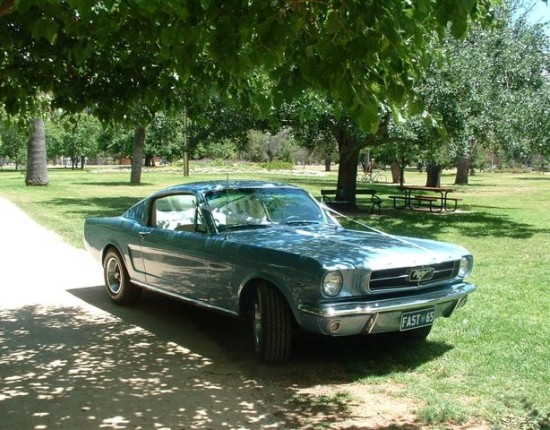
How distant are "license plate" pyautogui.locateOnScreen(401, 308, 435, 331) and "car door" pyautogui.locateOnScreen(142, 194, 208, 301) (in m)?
1.85

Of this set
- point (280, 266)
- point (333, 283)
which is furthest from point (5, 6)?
point (333, 283)

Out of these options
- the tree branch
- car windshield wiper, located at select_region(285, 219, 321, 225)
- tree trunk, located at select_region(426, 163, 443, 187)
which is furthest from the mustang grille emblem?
tree trunk, located at select_region(426, 163, 443, 187)

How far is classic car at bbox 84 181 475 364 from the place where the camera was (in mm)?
4914

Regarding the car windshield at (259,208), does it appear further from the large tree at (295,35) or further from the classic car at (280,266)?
the large tree at (295,35)

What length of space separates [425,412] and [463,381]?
769 millimetres

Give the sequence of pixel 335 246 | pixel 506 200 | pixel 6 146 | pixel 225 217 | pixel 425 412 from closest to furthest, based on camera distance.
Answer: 1. pixel 425 412
2. pixel 335 246
3. pixel 225 217
4. pixel 506 200
5. pixel 6 146

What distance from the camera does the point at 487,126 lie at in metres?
16.0

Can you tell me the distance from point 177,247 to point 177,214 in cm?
64

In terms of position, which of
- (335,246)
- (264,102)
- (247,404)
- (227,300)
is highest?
(264,102)

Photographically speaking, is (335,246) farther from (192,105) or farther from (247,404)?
(192,105)

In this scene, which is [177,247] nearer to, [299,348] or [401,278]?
[299,348]

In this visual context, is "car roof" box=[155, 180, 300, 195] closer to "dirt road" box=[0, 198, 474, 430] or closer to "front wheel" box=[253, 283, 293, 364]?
"dirt road" box=[0, 198, 474, 430]

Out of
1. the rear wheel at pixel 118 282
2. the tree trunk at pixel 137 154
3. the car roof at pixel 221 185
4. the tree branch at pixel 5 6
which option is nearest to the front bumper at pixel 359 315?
the car roof at pixel 221 185

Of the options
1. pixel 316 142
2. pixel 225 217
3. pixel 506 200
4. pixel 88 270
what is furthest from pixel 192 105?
pixel 506 200
